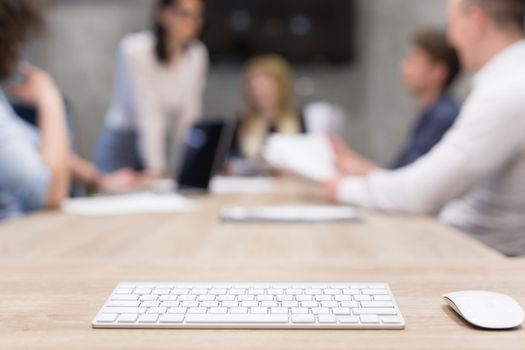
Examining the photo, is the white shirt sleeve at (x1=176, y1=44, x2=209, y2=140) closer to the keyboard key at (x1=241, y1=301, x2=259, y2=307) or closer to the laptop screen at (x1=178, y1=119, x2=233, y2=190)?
the laptop screen at (x1=178, y1=119, x2=233, y2=190)

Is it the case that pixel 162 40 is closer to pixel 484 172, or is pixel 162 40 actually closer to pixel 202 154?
pixel 202 154

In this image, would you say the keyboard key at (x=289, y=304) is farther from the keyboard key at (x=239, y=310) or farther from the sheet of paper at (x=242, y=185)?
the sheet of paper at (x=242, y=185)

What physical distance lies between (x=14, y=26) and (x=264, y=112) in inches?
98.9

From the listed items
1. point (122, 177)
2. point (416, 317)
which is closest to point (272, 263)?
point (416, 317)

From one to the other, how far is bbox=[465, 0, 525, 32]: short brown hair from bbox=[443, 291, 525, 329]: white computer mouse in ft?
3.89

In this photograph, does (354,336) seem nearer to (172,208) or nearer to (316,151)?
(172,208)

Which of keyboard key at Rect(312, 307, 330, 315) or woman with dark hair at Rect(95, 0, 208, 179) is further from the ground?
woman with dark hair at Rect(95, 0, 208, 179)

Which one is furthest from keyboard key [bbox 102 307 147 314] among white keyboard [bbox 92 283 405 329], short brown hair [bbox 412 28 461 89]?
short brown hair [bbox 412 28 461 89]

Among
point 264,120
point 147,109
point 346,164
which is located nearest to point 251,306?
point 346,164

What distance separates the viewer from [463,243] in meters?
1.27

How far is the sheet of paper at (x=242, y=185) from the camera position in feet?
7.90

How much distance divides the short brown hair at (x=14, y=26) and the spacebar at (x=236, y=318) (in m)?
1.26

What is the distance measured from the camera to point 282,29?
4883 millimetres

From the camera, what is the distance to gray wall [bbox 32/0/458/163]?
16.0 feet
